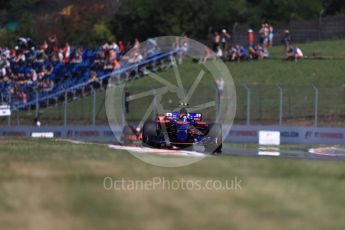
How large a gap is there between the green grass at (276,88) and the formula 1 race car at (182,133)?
11293 mm

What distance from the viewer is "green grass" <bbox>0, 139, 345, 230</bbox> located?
7.79 m

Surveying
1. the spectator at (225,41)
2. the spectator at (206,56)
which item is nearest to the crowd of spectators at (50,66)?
the spectator at (206,56)

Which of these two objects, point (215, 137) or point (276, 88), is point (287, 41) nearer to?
point (276, 88)

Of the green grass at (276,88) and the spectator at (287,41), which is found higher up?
the spectator at (287,41)

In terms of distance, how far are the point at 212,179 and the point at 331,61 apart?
3395 cm

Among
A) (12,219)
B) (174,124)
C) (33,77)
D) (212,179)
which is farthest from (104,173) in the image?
(33,77)

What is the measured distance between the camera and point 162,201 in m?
8.59

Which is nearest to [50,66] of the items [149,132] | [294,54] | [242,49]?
[242,49]

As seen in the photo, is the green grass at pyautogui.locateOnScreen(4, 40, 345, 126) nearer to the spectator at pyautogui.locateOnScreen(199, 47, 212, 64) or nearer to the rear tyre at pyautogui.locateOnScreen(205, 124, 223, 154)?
the spectator at pyautogui.locateOnScreen(199, 47, 212, 64)

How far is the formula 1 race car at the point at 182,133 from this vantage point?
22.3 meters

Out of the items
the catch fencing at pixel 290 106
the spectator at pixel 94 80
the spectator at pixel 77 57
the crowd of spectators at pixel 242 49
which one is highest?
the crowd of spectators at pixel 242 49

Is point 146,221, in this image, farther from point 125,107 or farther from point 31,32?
point 31,32

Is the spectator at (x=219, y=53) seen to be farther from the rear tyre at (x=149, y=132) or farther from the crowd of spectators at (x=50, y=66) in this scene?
the rear tyre at (x=149, y=132)

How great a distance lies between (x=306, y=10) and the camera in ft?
225
